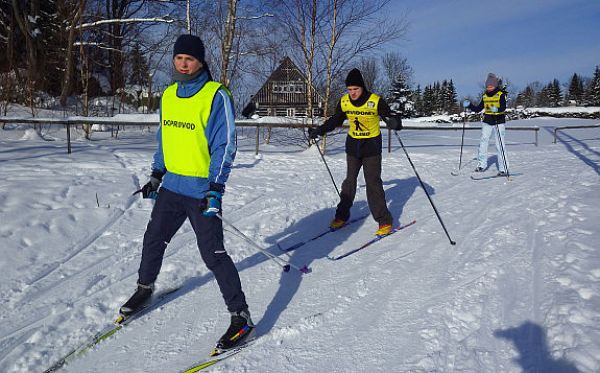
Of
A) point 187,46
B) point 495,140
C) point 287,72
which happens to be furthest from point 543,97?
point 187,46

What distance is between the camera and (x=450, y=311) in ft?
10.0

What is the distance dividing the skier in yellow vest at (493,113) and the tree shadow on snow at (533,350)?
639 centimetres

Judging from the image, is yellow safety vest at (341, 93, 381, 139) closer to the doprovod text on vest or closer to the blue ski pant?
the doprovod text on vest

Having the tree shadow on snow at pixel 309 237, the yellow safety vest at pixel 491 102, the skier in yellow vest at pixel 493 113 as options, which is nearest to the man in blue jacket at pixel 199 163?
the tree shadow on snow at pixel 309 237

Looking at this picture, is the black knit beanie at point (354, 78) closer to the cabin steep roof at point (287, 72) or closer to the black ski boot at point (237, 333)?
the black ski boot at point (237, 333)

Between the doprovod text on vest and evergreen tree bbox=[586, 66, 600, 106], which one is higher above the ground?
evergreen tree bbox=[586, 66, 600, 106]

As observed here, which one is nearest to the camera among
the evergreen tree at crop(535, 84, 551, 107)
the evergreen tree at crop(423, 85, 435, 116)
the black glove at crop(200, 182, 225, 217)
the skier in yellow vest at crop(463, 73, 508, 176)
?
the black glove at crop(200, 182, 225, 217)

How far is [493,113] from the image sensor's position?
351 inches

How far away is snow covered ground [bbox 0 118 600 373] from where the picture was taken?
261cm

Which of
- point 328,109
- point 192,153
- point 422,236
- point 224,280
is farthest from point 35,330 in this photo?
point 328,109

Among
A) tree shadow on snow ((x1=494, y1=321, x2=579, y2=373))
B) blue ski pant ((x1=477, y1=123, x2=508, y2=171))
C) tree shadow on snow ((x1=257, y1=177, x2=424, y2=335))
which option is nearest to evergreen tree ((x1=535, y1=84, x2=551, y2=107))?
blue ski pant ((x1=477, y1=123, x2=508, y2=171))

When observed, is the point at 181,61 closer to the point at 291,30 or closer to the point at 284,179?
the point at 284,179

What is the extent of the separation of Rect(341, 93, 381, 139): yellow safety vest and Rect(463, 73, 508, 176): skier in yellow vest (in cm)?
464

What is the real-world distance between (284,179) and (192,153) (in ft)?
17.8
